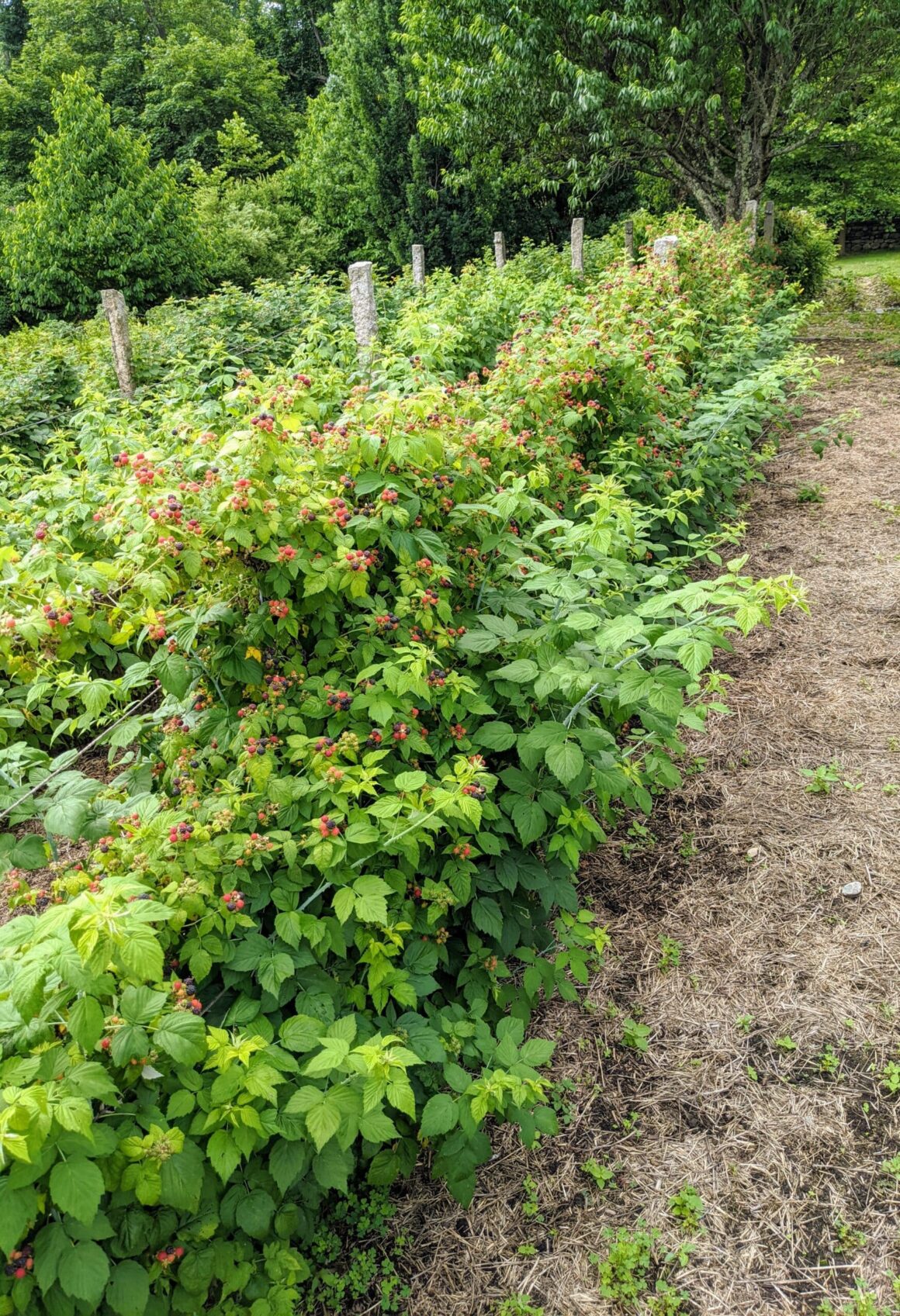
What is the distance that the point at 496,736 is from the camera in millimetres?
2119

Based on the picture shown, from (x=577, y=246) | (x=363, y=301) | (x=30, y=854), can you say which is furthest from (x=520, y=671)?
(x=577, y=246)

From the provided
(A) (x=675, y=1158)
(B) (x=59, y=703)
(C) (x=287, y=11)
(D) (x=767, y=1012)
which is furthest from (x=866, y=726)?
(C) (x=287, y=11)

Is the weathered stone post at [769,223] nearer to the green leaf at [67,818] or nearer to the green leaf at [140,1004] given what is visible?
the green leaf at [67,818]

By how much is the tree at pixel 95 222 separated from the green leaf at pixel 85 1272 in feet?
43.7

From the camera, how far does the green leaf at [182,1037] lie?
132 centimetres

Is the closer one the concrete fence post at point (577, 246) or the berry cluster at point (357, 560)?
the berry cluster at point (357, 560)

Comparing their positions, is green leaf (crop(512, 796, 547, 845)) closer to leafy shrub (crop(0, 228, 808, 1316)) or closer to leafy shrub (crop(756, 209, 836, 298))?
leafy shrub (crop(0, 228, 808, 1316))

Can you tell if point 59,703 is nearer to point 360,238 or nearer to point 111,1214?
point 111,1214

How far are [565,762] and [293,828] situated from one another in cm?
68

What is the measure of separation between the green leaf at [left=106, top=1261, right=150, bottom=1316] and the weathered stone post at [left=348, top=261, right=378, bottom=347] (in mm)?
5085

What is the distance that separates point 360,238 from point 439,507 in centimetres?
1706

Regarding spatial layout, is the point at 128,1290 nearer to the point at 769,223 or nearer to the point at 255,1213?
the point at 255,1213

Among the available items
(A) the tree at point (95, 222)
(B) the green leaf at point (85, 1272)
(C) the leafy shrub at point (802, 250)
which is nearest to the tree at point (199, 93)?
(A) the tree at point (95, 222)

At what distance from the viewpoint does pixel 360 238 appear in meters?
16.9
